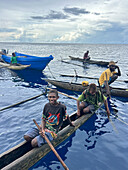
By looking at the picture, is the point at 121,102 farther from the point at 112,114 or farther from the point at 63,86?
the point at 63,86

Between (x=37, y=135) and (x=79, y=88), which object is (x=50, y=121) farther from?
(x=79, y=88)

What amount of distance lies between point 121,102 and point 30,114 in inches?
219

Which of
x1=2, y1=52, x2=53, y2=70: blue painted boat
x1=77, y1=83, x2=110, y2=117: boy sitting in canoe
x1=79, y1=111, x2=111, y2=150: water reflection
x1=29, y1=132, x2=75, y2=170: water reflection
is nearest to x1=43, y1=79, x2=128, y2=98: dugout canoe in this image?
x1=79, y1=111, x2=111, y2=150: water reflection

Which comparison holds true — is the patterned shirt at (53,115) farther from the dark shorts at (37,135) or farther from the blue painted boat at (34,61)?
the blue painted boat at (34,61)

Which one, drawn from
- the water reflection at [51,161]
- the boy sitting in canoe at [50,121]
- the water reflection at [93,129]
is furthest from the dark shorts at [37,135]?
the water reflection at [93,129]

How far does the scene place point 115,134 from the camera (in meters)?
5.59

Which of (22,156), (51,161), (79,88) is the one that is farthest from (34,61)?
(22,156)

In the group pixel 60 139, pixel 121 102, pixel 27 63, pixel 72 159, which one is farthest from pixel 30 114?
pixel 27 63

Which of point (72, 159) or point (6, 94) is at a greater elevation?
point (6, 94)

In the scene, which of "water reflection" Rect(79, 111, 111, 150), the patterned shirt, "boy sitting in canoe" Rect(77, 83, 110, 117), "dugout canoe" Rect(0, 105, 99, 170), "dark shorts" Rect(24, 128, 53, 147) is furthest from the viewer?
"boy sitting in canoe" Rect(77, 83, 110, 117)

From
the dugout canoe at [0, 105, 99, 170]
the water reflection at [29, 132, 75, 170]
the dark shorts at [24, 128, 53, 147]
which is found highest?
the dark shorts at [24, 128, 53, 147]

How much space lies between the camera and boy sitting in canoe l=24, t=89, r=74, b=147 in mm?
3920

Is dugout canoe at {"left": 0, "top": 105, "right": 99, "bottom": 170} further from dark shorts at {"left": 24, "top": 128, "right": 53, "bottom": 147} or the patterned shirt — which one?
the patterned shirt

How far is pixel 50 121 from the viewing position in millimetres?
4234
